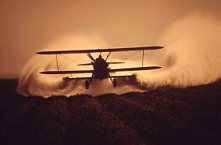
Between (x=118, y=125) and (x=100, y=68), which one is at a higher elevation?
(x=100, y=68)

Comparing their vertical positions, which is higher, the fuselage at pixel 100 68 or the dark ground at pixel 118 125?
the fuselage at pixel 100 68

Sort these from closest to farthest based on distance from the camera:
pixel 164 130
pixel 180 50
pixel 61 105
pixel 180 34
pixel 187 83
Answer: pixel 164 130
pixel 61 105
pixel 187 83
pixel 180 50
pixel 180 34

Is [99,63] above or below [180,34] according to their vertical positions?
below

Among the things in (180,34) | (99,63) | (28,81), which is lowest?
(28,81)

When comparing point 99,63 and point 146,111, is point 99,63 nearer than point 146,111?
No

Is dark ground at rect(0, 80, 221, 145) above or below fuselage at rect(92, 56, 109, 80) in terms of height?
below

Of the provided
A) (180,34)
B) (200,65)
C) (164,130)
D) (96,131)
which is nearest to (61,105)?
(96,131)

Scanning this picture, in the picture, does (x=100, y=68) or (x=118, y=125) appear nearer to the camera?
(x=118, y=125)

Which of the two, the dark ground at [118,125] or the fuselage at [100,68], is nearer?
the dark ground at [118,125]

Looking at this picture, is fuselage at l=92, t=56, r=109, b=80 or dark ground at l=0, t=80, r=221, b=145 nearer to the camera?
dark ground at l=0, t=80, r=221, b=145

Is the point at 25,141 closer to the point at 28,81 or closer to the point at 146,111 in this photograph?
the point at 146,111

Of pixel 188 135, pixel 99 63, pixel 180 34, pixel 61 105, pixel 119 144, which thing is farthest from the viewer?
pixel 180 34
